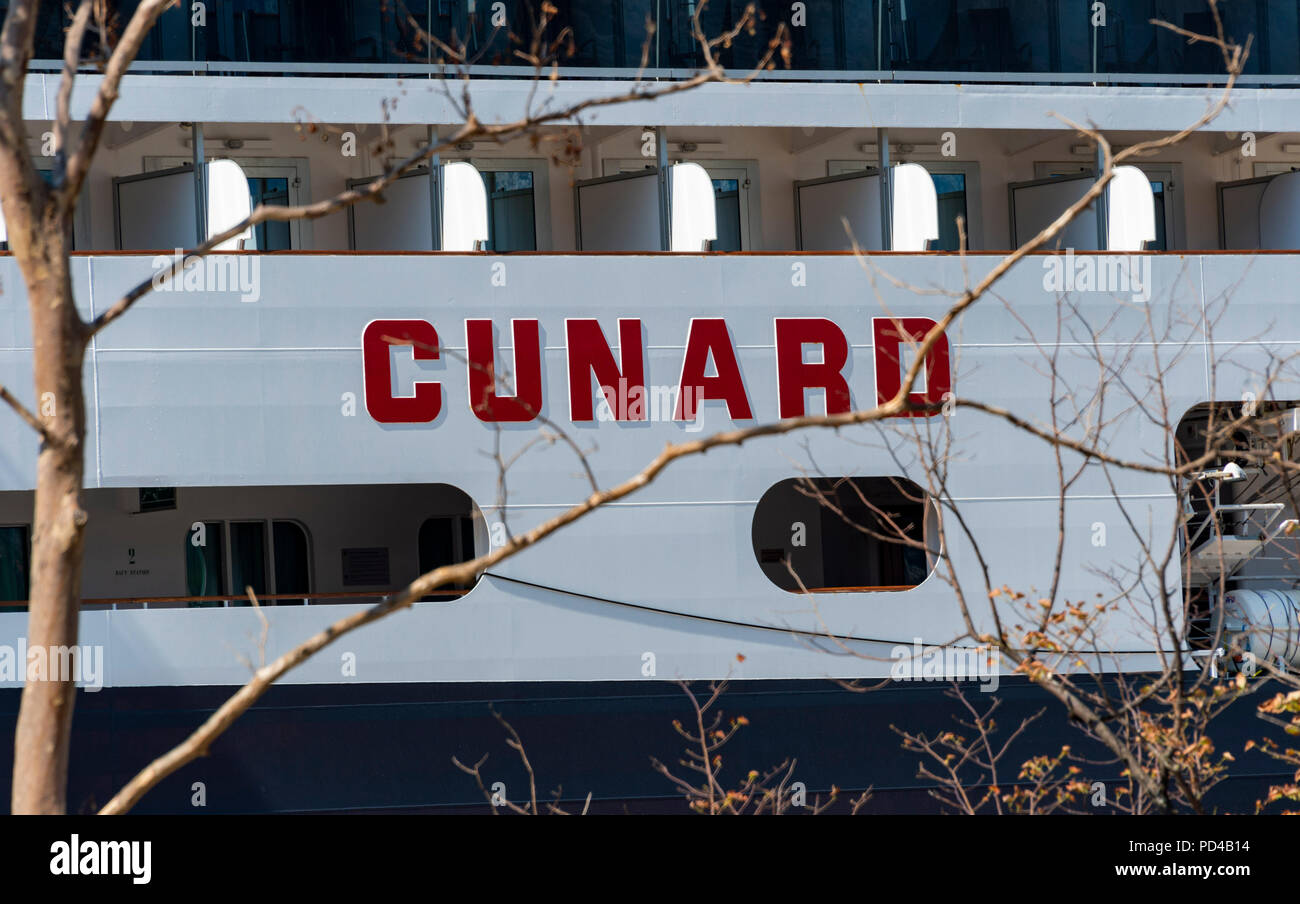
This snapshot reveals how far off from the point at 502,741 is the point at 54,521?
6056 mm

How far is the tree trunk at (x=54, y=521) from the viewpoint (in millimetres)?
3998

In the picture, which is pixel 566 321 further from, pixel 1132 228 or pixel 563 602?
pixel 1132 228

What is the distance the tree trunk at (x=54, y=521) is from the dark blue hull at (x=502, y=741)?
5556 millimetres

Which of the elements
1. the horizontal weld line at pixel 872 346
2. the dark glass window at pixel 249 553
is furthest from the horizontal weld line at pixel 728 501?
the dark glass window at pixel 249 553

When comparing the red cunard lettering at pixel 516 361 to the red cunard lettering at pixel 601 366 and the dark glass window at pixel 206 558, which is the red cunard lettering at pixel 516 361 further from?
the dark glass window at pixel 206 558

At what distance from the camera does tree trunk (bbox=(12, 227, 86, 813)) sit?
3998 mm

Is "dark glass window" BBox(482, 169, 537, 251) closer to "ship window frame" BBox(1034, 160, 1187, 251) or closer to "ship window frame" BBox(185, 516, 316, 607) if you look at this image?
"ship window frame" BBox(185, 516, 316, 607)

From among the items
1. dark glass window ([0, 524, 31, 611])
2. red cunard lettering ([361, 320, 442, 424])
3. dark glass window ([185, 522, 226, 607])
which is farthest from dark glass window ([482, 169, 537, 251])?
dark glass window ([0, 524, 31, 611])

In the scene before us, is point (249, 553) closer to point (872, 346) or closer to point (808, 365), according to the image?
point (808, 365)

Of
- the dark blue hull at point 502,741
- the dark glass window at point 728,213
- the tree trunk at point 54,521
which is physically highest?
the dark glass window at point 728,213

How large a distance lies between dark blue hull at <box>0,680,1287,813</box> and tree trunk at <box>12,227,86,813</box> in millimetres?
5556

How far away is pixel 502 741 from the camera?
9.82 metres

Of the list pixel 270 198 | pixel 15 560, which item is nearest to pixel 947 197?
pixel 270 198
